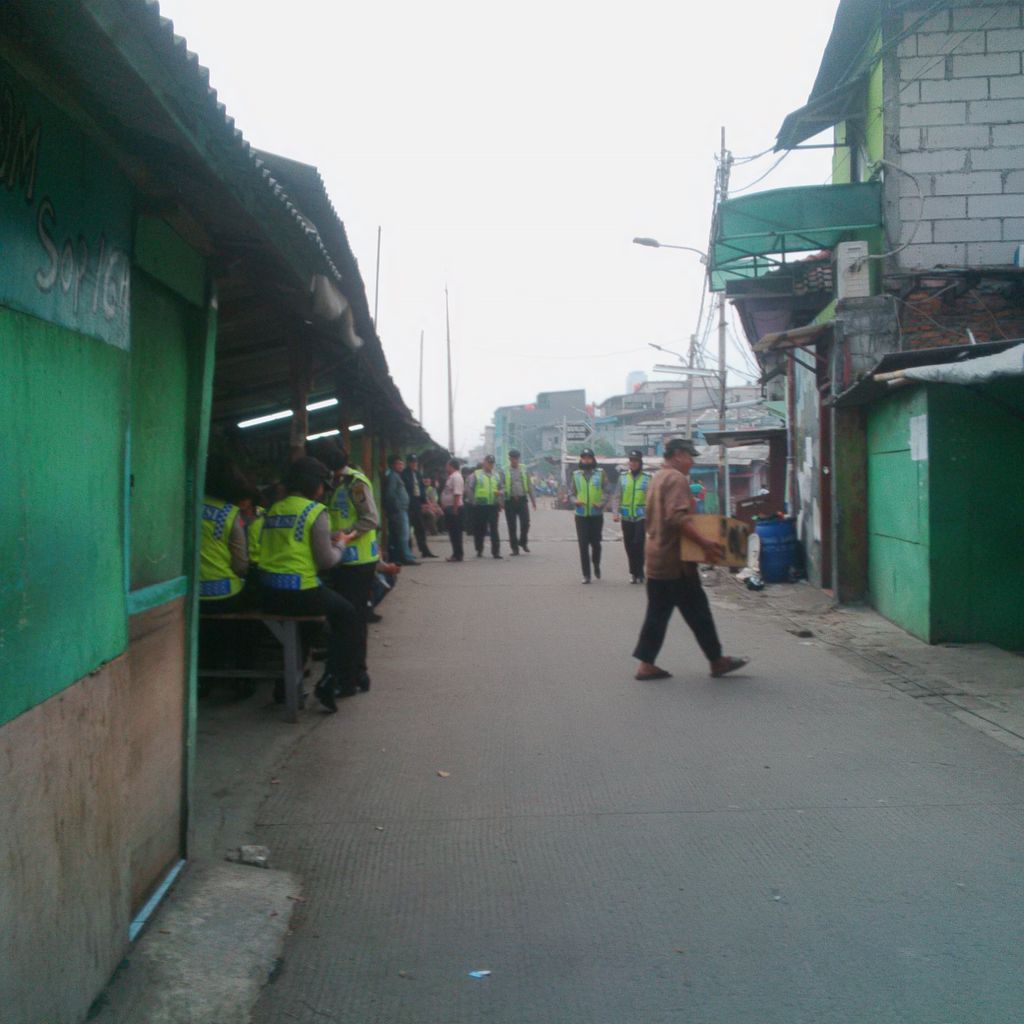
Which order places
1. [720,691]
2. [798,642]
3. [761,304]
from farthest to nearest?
[761,304] → [798,642] → [720,691]

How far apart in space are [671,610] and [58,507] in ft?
20.8

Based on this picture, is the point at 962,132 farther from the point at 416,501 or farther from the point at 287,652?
the point at 416,501

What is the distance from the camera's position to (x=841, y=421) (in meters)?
13.1

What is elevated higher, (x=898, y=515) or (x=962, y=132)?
(x=962, y=132)

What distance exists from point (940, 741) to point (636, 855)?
2.76m

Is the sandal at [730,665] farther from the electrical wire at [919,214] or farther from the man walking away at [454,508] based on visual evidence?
the man walking away at [454,508]

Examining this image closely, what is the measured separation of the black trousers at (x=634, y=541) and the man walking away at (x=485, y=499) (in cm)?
462

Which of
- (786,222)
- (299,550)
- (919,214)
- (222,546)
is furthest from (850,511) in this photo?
(222,546)

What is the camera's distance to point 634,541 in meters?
15.7

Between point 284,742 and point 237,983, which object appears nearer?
point 237,983

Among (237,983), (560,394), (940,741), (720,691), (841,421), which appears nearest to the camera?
(237,983)

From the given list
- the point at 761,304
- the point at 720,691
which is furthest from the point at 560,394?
the point at 720,691

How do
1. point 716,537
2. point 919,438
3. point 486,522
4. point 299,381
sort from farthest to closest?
point 486,522, point 919,438, point 299,381, point 716,537

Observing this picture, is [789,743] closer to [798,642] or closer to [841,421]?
[798,642]
